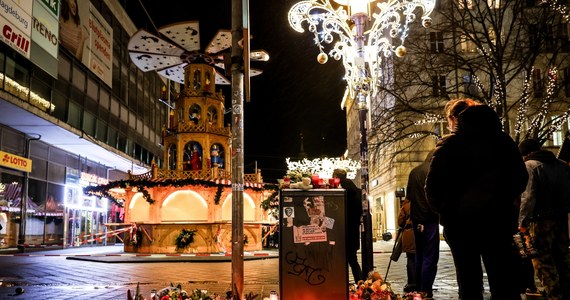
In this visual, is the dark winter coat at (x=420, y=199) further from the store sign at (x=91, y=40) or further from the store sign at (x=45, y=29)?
Result: the store sign at (x=91, y=40)

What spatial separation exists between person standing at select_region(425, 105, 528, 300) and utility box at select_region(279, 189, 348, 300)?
5.33 feet

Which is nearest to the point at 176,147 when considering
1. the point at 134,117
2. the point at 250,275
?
the point at 250,275

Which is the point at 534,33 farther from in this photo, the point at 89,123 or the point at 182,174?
the point at 89,123

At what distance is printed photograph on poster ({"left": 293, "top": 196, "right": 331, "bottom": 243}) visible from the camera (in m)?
5.48

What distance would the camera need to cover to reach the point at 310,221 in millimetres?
5508

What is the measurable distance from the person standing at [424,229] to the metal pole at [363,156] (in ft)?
3.36

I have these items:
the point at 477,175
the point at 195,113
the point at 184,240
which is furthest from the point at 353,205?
the point at 195,113

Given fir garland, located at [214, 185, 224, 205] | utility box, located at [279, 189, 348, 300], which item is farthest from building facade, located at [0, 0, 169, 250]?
utility box, located at [279, 189, 348, 300]

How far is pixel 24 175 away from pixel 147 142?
739 inches

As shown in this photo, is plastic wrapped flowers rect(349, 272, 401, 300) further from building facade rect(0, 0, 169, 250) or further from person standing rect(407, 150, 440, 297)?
building facade rect(0, 0, 169, 250)

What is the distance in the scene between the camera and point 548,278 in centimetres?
589

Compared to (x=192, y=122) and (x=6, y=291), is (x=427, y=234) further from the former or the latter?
(x=192, y=122)

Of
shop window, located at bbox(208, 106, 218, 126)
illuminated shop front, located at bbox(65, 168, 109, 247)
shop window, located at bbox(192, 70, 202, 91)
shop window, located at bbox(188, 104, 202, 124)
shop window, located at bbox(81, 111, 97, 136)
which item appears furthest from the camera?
illuminated shop front, located at bbox(65, 168, 109, 247)

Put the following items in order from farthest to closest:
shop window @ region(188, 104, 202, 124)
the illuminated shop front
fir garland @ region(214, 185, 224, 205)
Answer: the illuminated shop front, shop window @ region(188, 104, 202, 124), fir garland @ region(214, 185, 224, 205)
